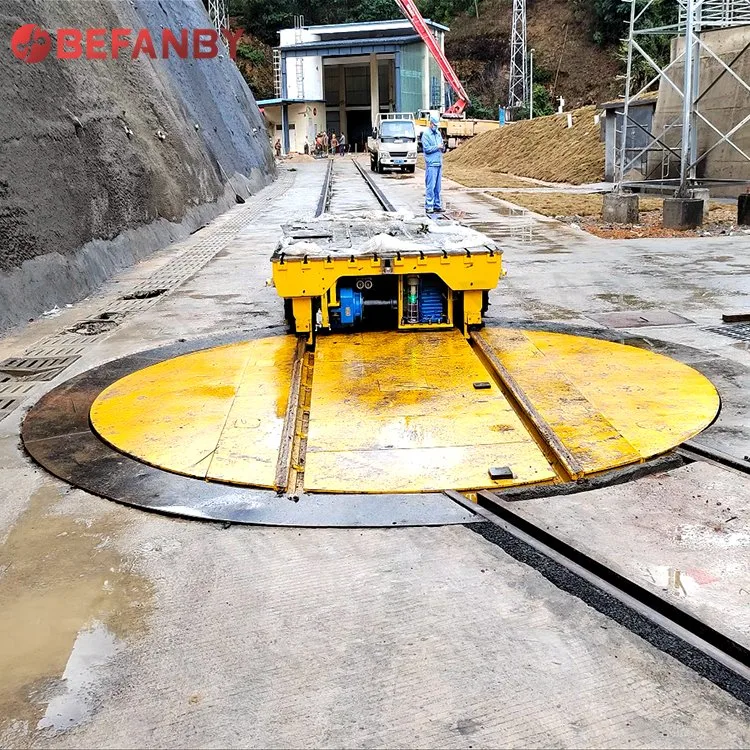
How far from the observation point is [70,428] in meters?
5.40

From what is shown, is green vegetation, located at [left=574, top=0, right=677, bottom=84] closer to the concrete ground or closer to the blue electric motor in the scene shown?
the blue electric motor

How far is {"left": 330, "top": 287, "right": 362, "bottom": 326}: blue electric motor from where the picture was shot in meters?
7.21

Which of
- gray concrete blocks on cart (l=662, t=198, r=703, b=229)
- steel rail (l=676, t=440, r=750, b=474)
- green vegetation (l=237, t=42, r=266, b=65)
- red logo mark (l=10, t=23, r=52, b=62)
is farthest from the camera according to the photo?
green vegetation (l=237, t=42, r=266, b=65)

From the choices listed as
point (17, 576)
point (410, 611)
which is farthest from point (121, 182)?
point (410, 611)

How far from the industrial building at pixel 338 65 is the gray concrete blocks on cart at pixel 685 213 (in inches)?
1705

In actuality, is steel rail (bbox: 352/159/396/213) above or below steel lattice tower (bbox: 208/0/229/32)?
below

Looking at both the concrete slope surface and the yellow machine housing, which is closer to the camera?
the yellow machine housing

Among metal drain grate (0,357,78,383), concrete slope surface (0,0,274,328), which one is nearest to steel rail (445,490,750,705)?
metal drain grate (0,357,78,383)

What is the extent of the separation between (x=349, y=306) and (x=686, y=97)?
10.6 m

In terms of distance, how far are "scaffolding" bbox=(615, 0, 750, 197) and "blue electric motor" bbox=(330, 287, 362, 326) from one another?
1036 cm

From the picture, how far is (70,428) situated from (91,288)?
5806 mm

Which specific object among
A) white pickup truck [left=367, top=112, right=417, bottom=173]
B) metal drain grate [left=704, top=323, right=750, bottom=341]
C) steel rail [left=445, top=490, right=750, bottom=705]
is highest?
white pickup truck [left=367, top=112, right=417, bottom=173]

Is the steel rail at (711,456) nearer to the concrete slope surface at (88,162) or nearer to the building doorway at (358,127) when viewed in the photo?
the concrete slope surface at (88,162)

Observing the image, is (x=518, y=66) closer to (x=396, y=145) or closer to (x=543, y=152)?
(x=543, y=152)
